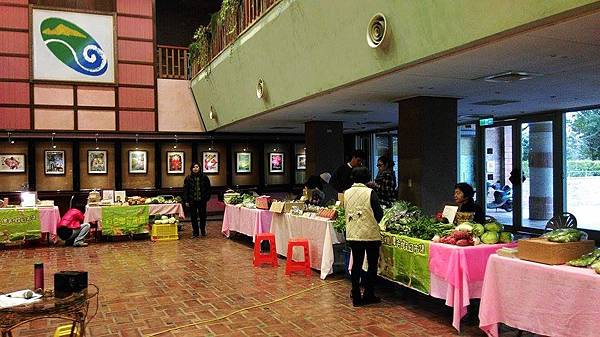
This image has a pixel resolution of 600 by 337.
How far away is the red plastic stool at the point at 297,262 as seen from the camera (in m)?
6.88

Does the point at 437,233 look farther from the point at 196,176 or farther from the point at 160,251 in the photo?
the point at 196,176

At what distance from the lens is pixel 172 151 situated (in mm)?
14922

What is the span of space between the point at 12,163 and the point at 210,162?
5.28 m

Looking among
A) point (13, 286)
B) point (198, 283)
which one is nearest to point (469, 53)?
point (198, 283)

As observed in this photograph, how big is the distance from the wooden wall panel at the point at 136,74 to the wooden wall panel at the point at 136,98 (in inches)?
8.8

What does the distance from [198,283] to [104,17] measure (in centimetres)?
1015

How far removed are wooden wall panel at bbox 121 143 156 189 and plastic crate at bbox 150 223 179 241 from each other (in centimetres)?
422

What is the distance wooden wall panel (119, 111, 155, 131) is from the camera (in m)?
14.1

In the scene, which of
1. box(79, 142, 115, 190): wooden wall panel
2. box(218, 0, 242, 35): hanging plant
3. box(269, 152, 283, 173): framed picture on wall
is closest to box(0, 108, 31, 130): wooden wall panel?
box(79, 142, 115, 190): wooden wall panel

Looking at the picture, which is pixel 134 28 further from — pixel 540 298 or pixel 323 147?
pixel 540 298

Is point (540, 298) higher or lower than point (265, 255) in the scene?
higher

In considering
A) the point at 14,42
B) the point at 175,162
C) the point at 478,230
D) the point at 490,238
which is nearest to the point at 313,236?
the point at 478,230

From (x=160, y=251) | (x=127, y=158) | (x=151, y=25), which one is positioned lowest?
(x=160, y=251)

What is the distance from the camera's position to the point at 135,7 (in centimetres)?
1423
